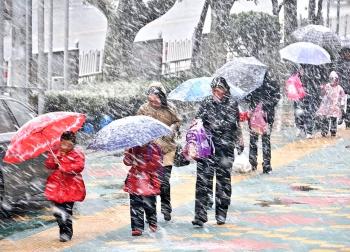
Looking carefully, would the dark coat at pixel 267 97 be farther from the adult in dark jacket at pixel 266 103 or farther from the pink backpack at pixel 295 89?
the pink backpack at pixel 295 89

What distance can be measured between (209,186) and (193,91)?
1358 mm

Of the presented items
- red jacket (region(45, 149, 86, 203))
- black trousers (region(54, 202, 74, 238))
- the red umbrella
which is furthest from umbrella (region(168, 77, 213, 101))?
black trousers (region(54, 202, 74, 238))

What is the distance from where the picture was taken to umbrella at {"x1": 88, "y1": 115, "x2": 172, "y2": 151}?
346 inches

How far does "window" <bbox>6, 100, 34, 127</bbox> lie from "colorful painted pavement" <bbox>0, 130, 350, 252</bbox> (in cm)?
117

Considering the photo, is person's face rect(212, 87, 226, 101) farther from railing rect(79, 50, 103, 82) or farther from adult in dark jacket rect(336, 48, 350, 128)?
railing rect(79, 50, 103, 82)

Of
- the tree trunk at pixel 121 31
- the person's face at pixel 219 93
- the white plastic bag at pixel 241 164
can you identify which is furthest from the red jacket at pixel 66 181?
the tree trunk at pixel 121 31

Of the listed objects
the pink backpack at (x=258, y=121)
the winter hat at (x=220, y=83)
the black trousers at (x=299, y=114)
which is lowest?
the black trousers at (x=299, y=114)

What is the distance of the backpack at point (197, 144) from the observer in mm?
9727

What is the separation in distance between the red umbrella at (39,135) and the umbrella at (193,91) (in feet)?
6.67

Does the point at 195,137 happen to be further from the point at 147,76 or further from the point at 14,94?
the point at 147,76

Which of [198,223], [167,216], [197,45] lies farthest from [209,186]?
[197,45]

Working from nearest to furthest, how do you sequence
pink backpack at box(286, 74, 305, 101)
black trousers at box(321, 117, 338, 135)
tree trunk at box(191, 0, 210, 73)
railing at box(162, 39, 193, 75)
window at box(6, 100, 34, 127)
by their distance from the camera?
window at box(6, 100, 34, 127) → pink backpack at box(286, 74, 305, 101) → black trousers at box(321, 117, 338, 135) → railing at box(162, 39, 193, 75) → tree trunk at box(191, 0, 210, 73)

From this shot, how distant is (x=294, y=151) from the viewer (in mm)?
17641

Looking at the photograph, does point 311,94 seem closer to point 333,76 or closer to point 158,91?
point 333,76
